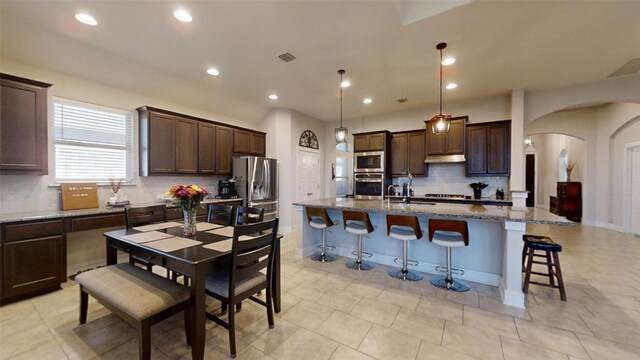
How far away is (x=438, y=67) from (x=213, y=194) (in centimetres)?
491

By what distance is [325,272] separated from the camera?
340 centimetres

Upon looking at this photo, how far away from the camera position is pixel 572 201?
6.84 meters

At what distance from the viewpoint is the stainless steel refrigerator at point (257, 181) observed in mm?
5086

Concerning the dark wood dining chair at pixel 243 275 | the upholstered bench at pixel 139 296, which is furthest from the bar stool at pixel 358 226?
the upholstered bench at pixel 139 296

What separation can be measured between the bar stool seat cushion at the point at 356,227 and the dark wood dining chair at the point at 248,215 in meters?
1.34

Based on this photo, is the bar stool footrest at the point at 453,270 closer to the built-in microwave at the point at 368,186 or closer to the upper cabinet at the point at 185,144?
the built-in microwave at the point at 368,186

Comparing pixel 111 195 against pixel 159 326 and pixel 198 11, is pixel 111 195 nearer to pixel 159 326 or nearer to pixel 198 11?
pixel 159 326

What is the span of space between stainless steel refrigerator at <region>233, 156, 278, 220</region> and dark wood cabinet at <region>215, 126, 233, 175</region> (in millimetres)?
146

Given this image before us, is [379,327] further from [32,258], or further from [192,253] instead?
[32,258]

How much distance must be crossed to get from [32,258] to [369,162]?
5667mm

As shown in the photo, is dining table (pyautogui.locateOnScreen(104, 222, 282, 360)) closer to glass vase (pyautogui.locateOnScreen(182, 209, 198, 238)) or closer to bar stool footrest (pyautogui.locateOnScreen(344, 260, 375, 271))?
glass vase (pyautogui.locateOnScreen(182, 209, 198, 238))

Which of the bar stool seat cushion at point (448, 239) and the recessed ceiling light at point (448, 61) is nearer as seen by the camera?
the bar stool seat cushion at point (448, 239)

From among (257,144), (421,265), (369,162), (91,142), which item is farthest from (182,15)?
(369,162)

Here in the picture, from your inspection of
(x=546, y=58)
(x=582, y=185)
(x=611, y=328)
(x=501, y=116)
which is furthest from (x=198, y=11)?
(x=582, y=185)
